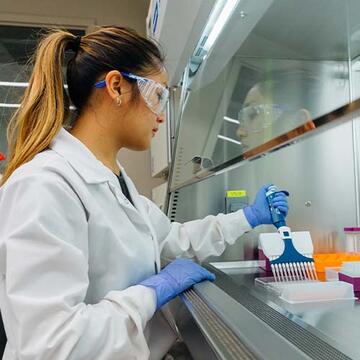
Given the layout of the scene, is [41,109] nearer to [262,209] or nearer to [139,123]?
[139,123]

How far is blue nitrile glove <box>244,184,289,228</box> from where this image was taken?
1.24 m

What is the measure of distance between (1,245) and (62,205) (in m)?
0.13

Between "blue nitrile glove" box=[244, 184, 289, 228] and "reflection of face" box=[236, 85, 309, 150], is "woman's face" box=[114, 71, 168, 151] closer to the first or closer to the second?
"reflection of face" box=[236, 85, 309, 150]

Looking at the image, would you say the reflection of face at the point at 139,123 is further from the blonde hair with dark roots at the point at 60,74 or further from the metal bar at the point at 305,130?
the metal bar at the point at 305,130

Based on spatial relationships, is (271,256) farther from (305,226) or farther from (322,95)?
(322,95)

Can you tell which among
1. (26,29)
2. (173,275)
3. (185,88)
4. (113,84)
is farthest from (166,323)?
(26,29)

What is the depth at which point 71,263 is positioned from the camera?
713 mm

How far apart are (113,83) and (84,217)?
0.36 m

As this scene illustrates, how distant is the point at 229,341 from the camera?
0.62m

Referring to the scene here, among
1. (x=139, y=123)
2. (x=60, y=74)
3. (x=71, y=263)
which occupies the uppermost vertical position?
(x=60, y=74)

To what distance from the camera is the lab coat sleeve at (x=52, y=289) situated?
2.20ft

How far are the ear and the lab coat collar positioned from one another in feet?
0.49

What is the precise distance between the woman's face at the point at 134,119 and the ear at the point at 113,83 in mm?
12

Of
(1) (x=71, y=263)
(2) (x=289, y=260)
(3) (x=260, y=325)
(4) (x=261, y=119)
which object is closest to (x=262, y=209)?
(2) (x=289, y=260)
